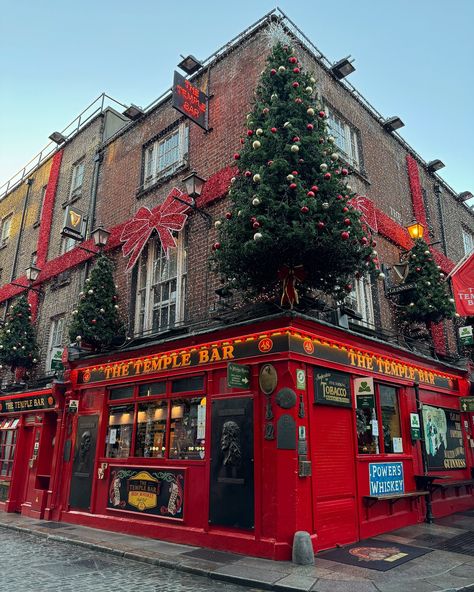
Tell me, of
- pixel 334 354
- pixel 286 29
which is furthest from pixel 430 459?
pixel 286 29

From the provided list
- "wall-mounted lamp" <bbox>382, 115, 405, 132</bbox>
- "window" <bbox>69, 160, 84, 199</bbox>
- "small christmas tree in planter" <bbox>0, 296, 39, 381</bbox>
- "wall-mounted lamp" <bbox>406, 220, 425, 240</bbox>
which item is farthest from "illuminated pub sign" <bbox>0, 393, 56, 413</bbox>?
"wall-mounted lamp" <bbox>382, 115, 405, 132</bbox>

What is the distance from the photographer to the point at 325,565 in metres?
7.43

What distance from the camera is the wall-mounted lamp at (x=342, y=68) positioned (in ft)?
47.1

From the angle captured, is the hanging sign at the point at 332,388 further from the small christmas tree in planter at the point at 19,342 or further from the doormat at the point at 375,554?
the small christmas tree in planter at the point at 19,342

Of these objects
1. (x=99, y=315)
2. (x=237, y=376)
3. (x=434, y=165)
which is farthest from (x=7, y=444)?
(x=434, y=165)

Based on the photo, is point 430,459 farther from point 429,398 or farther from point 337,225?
point 337,225

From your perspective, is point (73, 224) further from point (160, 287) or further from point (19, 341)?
point (19, 341)

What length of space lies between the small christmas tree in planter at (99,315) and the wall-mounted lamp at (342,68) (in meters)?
9.30

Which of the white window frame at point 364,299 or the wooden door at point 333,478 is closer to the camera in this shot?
the wooden door at point 333,478

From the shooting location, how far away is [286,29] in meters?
12.8

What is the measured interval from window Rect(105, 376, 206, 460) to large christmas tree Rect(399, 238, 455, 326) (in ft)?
22.1

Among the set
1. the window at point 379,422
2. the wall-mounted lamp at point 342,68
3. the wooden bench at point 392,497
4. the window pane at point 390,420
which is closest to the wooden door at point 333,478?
the wooden bench at point 392,497

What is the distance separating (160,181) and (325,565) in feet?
36.6

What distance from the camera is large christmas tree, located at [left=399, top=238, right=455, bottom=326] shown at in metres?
13.0
